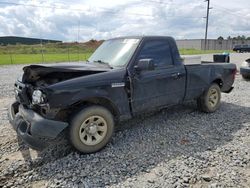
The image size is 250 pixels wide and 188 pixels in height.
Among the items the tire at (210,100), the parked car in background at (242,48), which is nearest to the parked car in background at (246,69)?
the tire at (210,100)

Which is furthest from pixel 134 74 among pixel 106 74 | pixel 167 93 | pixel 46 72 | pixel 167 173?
pixel 167 173

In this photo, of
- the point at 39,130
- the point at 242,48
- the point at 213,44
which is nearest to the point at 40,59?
the point at 39,130

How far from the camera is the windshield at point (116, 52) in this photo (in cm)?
468

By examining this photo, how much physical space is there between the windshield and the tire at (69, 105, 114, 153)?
1.01 m

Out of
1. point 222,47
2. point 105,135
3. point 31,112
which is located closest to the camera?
point 31,112

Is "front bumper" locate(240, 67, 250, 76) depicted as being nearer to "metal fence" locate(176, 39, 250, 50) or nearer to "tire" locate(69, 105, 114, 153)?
"tire" locate(69, 105, 114, 153)

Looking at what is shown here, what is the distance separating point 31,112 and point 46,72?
2.09 feet

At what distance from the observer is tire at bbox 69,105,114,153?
3865 mm

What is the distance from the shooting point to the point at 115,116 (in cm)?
446

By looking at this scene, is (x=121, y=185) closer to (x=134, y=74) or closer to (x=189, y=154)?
(x=189, y=154)

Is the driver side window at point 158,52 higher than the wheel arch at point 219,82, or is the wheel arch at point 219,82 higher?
the driver side window at point 158,52

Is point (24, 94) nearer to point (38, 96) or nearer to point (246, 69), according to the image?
point (38, 96)

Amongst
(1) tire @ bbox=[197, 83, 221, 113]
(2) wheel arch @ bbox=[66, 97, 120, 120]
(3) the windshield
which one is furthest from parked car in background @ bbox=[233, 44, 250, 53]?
(2) wheel arch @ bbox=[66, 97, 120, 120]

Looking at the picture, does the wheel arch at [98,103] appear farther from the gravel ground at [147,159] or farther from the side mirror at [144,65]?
the side mirror at [144,65]
